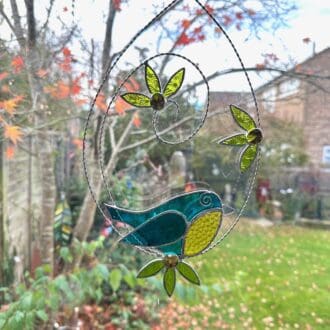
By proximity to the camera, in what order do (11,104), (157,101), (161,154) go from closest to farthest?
(157,101) < (11,104) < (161,154)

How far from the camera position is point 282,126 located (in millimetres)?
924

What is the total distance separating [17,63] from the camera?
2.48 feet

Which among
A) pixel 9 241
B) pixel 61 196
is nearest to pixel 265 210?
pixel 61 196

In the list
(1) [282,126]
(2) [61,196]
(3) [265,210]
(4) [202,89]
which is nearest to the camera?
(4) [202,89]

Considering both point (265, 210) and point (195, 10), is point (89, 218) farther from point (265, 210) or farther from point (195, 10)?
point (195, 10)

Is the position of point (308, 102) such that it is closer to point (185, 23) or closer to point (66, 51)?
point (185, 23)

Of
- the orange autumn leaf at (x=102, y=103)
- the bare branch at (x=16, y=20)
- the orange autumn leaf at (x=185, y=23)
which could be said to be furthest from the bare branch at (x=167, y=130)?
the bare branch at (x=16, y=20)

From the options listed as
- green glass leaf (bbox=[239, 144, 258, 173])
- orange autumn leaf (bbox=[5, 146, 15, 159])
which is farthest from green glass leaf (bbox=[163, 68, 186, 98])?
orange autumn leaf (bbox=[5, 146, 15, 159])

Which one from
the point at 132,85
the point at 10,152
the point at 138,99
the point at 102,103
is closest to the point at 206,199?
the point at 138,99

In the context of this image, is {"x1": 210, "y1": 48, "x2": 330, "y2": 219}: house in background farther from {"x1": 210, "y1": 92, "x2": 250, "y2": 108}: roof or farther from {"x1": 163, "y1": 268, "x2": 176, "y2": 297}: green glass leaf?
{"x1": 163, "y1": 268, "x2": 176, "y2": 297}: green glass leaf

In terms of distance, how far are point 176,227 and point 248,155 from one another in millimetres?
137

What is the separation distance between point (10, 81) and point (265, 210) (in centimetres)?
76

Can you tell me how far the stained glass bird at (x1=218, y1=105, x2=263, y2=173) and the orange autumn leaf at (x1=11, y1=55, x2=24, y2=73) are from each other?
48 cm

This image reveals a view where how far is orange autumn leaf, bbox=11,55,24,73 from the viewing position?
75 centimetres
